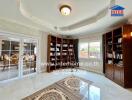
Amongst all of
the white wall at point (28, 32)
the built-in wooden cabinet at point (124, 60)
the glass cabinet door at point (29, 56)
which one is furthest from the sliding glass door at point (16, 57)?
the built-in wooden cabinet at point (124, 60)

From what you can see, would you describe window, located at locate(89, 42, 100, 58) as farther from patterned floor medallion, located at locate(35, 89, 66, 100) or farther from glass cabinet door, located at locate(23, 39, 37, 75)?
patterned floor medallion, located at locate(35, 89, 66, 100)

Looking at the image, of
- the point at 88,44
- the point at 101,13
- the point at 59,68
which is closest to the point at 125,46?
the point at 101,13

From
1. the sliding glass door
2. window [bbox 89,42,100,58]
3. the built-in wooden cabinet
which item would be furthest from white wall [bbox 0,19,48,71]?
the built-in wooden cabinet

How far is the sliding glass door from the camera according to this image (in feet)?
13.3

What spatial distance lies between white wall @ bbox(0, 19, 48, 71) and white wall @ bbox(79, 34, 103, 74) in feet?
8.01

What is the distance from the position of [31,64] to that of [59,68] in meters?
1.97

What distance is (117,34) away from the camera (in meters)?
4.34

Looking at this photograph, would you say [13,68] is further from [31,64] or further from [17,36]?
[17,36]

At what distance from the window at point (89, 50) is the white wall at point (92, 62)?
0.23m

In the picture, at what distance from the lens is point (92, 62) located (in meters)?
6.23

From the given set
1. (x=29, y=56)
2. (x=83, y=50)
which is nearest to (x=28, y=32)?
(x=29, y=56)

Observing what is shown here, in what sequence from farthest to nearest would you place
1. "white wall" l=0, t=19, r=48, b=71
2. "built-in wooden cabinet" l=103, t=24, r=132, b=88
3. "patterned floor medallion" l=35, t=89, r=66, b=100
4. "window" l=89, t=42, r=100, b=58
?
1. "window" l=89, t=42, r=100, b=58
2. "white wall" l=0, t=19, r=48, b=71
3. "built-in wooden cabinet" l=103, t=24, r=132, b=88
4. "patterned floor medallion" l=35, t=89, r=66, b=100

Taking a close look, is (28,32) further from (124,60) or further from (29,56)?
(124,60)

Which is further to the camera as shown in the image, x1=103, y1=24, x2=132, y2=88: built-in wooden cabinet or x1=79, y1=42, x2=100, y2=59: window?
x1=79, y1=42, x2=100, y2=59: window
